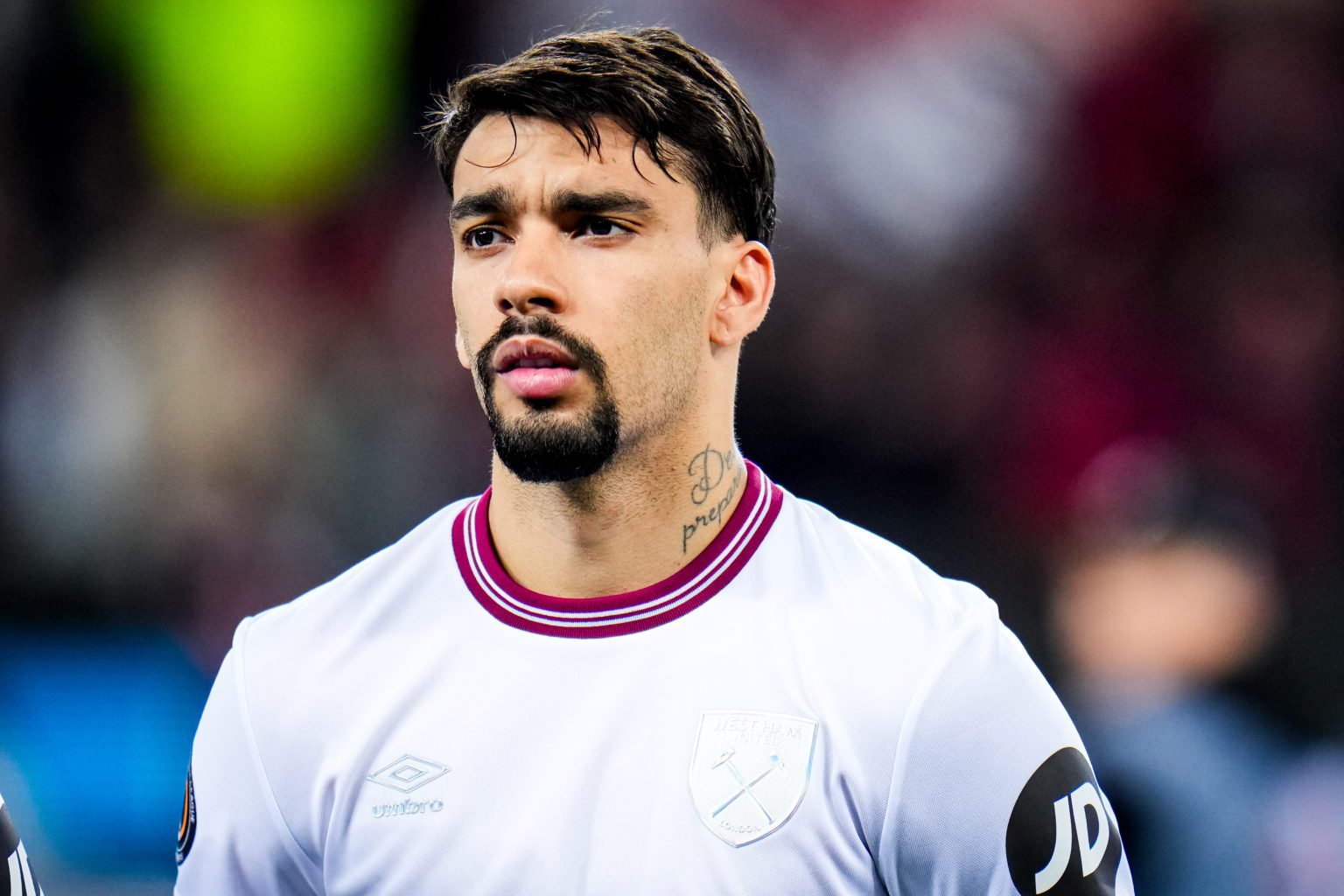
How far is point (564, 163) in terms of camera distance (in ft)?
8.17

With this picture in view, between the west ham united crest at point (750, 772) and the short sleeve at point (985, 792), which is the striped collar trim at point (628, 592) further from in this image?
the short sleeve at point (985, 792)

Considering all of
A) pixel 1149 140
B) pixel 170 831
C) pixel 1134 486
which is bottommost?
pixel 170 831

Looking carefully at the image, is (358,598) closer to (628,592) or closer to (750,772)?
(628,592)

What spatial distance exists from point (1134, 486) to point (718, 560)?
3061mm

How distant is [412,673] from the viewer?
8.38 feet

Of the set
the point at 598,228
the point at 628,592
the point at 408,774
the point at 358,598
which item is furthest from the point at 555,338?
the point at 408,774

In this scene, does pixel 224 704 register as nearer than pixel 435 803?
No

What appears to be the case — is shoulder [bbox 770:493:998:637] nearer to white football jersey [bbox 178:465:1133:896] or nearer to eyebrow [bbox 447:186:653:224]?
white football jersey [bbox 178:465:1133:896]

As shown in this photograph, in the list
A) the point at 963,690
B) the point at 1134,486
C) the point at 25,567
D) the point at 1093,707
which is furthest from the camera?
the point at 25,567

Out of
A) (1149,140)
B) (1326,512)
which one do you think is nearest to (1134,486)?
(1326,512)

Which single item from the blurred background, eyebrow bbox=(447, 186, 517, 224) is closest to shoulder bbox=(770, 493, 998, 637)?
eyebrow bbox=(447, 186, 517, 224)

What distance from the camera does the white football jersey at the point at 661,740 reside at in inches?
91.8

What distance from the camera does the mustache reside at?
2434 mm

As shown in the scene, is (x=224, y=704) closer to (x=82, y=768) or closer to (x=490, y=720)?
(x=490, y=720)
